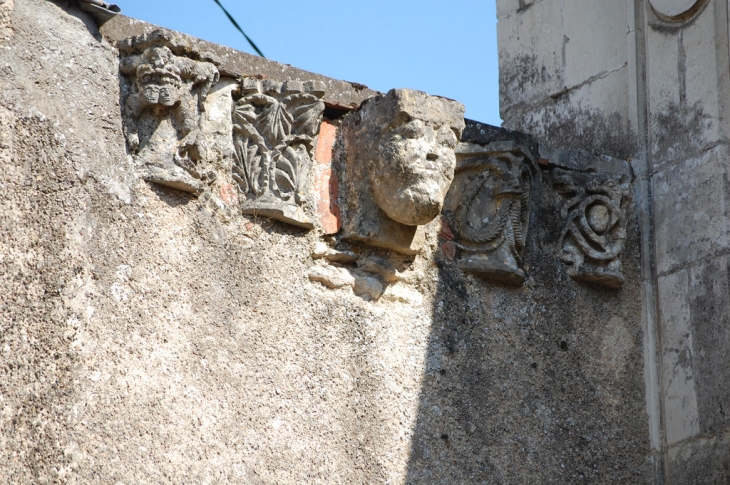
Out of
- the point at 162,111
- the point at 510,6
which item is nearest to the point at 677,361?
the point at 510,6

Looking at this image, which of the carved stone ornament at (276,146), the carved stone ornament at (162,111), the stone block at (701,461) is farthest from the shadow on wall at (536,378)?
the carved stone ornament at (162,111)

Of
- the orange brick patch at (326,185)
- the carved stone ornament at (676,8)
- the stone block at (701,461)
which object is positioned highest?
the carved stone ornament at (676,8)

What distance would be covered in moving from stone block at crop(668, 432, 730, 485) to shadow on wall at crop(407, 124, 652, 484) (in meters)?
0.11

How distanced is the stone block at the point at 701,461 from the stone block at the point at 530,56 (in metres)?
1.71

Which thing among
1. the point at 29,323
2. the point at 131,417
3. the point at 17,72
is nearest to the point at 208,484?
the point at 131,417

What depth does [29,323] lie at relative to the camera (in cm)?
365

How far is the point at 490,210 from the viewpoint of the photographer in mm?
4742

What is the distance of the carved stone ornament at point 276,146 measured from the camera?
14.0 feet

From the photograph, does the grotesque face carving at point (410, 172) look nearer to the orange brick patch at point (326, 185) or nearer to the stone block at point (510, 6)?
the orange brick patch at point (326, 185)

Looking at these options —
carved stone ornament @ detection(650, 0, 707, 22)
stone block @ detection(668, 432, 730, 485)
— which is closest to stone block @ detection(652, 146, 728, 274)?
carved stone ornament @ detection(650, 0, 707, 22)

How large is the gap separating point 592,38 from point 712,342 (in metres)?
1.49

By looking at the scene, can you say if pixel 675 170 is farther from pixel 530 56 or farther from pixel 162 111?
pixel 162 111

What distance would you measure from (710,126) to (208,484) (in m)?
2.32

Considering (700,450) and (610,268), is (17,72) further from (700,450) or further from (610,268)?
(700,450)
